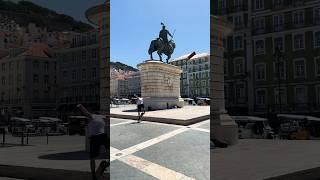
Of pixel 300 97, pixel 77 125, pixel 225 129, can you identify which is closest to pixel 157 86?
pixel 77 125

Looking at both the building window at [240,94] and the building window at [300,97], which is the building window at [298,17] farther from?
the building window at [240,94]

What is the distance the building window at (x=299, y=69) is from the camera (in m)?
10.6

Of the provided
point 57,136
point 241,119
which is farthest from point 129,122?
point 241,119

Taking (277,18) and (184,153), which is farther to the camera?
(277,18)

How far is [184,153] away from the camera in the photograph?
8.86 m

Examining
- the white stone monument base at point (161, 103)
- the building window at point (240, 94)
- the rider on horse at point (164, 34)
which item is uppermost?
the rider on horse at point (164, 34)

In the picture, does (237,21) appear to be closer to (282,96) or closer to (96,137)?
(282,96)

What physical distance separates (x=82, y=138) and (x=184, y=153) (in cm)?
159

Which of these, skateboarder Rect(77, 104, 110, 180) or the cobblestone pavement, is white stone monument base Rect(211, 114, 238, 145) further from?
skateboarder Rect(77, 104, 110, 180)

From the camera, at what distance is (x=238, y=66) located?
9914 millimetres

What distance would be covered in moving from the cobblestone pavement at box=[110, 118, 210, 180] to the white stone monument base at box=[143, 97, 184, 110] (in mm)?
322

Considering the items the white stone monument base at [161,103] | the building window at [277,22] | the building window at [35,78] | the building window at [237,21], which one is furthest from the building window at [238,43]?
the building window at [35,78]

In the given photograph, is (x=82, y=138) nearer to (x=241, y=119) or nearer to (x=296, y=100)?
(x=241, y=119)

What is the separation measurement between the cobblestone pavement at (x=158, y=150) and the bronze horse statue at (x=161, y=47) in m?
1.03
